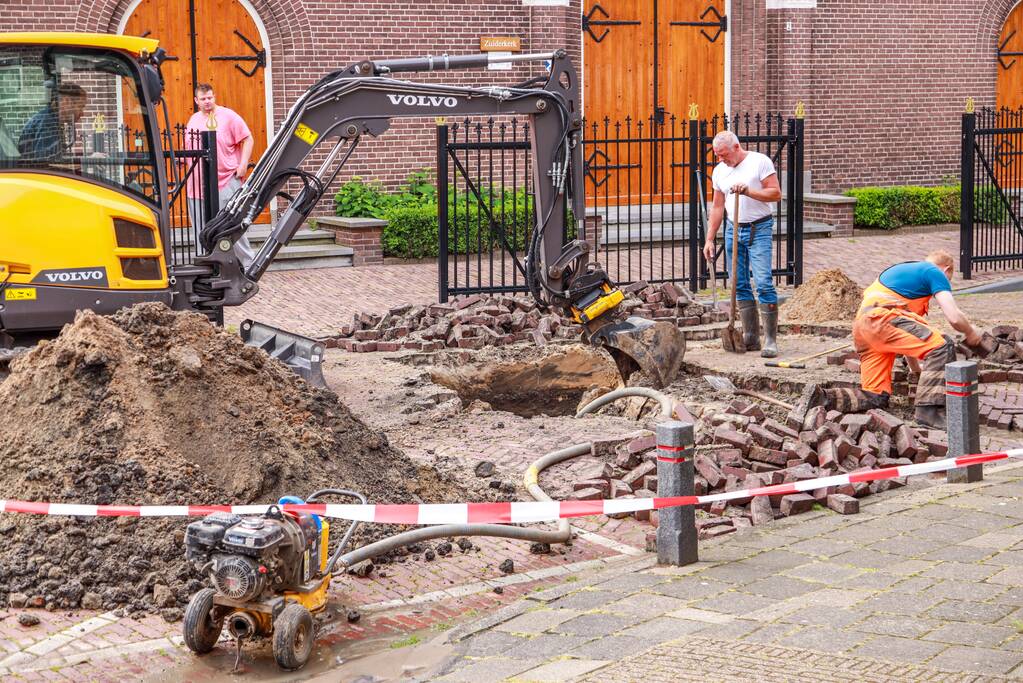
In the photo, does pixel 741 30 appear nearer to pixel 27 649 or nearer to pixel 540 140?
pixel 540 140

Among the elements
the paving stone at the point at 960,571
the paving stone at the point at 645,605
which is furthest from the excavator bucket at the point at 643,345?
the paving stone at the point at 645,605

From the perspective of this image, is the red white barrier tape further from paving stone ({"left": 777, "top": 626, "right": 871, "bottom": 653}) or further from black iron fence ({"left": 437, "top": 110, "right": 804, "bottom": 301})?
black iron fence ({"left": 437, "top": 110, "right": 804, "bottom": 301})

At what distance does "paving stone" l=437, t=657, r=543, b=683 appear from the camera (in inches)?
204

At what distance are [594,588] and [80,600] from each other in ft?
7.53

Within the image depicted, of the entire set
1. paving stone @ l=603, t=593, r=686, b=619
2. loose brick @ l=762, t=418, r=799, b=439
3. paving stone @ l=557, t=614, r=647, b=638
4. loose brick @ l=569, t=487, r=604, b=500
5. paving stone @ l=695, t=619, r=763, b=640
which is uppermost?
loose brick @ l=762, t=418, r=799, b=439

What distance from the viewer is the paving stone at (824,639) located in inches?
209

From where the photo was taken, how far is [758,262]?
39.2 feet

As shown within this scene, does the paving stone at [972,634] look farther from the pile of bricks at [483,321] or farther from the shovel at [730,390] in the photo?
the pile of bricks at [483,321]

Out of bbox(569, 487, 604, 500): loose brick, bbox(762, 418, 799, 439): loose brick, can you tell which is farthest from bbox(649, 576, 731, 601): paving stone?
bbox(762, 418, 799, 439): loose brick

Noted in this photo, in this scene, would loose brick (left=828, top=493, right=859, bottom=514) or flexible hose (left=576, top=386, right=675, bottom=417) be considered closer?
loose brick (left=828, top=493, right=859, bottom=514)

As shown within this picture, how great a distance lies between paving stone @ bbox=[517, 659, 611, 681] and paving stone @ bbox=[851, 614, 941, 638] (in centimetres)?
112

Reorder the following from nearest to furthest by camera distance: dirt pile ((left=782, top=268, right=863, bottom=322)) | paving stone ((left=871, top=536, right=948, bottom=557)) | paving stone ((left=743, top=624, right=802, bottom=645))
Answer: paving stone ((left=743, top=624, right=802, bottom=645))
paving stone ((left=871, top=536, right=948, bottom=557))
dirt pile ((left=782, top=268, right=863, bottom=322))

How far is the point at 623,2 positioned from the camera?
21391mm

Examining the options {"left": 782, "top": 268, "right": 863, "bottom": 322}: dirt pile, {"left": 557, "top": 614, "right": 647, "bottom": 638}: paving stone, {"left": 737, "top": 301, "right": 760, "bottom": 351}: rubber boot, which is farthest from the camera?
{"left": 782, "top": 268, "right": 863, "bottom": 322}: dirt pile
